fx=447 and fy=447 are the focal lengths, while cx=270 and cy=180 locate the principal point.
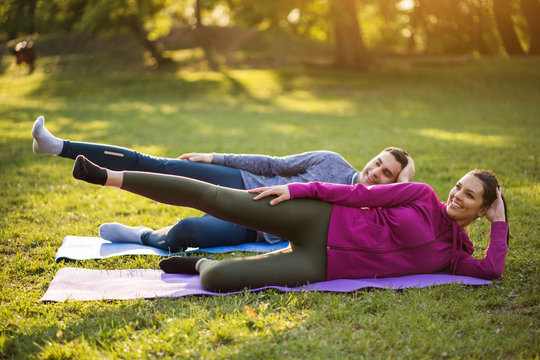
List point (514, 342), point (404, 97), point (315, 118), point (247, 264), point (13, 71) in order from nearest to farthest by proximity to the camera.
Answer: point (514, 342)
point (247, 264)
point (315, 118)
point (404, 97)
point (13, 71)

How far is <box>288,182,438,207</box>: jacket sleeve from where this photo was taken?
3693 millimetres

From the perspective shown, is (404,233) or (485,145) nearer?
(404,233)

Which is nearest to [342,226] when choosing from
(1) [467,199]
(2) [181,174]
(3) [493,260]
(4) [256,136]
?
(1) [467,199]

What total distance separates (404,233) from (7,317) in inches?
126

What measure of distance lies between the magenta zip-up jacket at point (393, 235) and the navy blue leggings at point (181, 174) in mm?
1414

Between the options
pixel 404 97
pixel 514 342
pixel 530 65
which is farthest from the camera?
pixel 530 65

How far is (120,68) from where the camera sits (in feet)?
93.0

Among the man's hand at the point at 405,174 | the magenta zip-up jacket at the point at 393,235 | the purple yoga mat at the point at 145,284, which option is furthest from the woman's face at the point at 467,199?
the man's hand at the point at 405,174

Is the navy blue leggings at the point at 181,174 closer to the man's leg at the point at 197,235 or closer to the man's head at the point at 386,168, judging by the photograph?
the man's leg at the point at 197,235

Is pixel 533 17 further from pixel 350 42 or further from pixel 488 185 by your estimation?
pixel 488 185

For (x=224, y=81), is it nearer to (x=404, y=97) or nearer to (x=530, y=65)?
(x=404, y=97)

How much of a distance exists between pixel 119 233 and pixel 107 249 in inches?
10.7

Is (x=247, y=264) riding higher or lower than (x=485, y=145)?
higher

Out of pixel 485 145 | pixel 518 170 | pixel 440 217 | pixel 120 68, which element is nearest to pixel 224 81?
pixel 120 68
